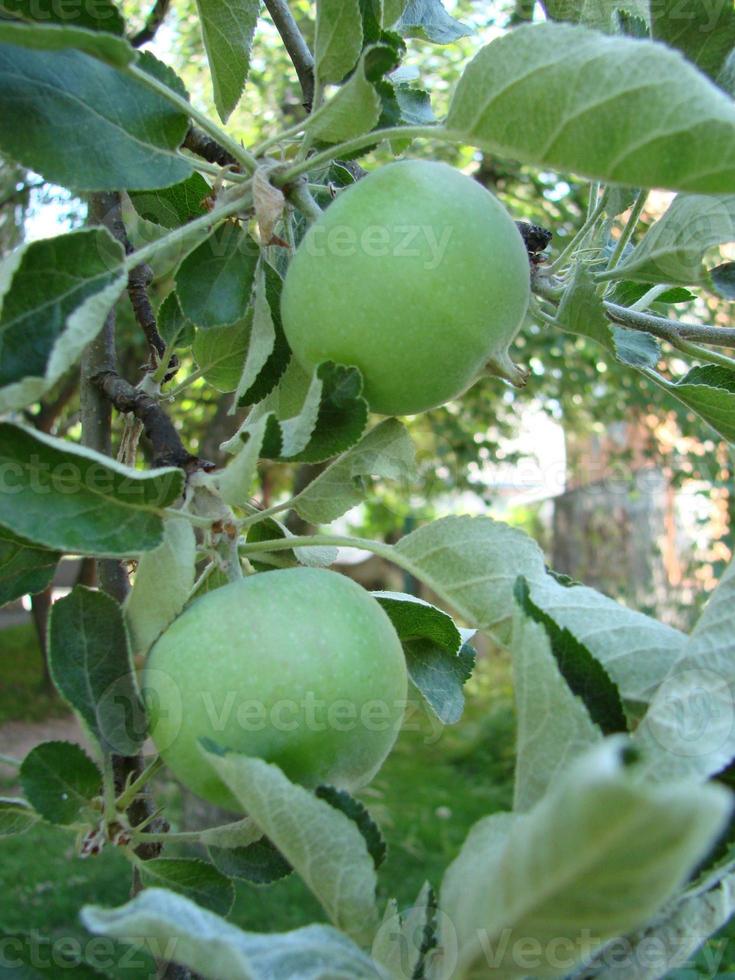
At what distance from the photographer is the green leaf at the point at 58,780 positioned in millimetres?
708

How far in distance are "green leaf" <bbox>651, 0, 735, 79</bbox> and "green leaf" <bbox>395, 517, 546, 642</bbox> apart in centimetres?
43

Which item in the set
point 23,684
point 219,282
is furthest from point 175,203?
point 23,684

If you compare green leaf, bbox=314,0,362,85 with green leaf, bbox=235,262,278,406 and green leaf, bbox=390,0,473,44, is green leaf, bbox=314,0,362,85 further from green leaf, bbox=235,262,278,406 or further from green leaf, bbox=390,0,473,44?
green leaf, bbox=390,0,473,44

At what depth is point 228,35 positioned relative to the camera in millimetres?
847

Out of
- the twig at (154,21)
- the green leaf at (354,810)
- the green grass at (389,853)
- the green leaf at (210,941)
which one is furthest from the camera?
the green grass at (389,853)

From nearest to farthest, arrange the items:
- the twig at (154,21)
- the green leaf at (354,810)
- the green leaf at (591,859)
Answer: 1. the green leaf at (591,859)
2. the green leaf at (354,810)
3. the twig at (154,21)

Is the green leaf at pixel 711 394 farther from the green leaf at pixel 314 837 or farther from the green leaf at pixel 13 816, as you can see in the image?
the green leaf at pixel 13 816

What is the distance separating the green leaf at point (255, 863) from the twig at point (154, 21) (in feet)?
4.43

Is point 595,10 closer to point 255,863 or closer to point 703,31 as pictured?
point 703,31

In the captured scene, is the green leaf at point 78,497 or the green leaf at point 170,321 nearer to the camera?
the green leaf at point 78,497

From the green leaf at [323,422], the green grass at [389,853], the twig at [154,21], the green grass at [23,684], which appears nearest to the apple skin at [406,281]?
the green leaf at [323,422]

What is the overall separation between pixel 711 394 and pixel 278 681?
48 centimetres

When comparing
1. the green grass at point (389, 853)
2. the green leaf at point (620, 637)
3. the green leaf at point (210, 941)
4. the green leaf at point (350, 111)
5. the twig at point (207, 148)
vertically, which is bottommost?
the green grass at point (389, 853)

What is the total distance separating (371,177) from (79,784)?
1.64 ft
